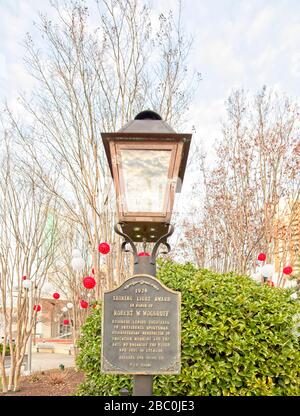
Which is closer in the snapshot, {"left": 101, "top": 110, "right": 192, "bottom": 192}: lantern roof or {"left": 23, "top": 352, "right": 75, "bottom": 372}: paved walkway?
{"left": 101, "top": 110, "right": 192, "bottom": 192}: lantern roof

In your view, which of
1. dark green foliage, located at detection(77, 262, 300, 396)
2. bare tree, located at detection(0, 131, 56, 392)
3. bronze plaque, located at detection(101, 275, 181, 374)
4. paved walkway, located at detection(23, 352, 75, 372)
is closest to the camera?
bronze plaque, located at detection(101, 275, 181, 374)

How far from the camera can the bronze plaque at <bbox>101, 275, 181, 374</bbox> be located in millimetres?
2525

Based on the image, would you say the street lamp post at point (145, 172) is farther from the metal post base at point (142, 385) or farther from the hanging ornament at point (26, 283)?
the hanging ornament at point (26, 283)

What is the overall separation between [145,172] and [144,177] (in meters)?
0.03

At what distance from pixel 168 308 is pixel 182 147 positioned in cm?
107

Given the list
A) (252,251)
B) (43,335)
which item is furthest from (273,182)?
(43,335)

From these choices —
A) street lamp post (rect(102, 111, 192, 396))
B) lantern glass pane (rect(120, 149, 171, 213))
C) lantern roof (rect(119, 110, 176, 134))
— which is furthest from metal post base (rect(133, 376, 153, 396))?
lantern roof (rect(119, 110, 176, 134))

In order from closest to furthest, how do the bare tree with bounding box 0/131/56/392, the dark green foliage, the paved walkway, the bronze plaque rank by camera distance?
the bronze plaque, the dark green foliage, the bare tree with bounding box 0/131/56/392, the paved walkway

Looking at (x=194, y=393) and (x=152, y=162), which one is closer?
(x=152, y=162)

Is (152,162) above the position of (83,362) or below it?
above

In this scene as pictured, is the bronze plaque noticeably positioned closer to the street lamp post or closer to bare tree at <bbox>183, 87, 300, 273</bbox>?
the street lamp post

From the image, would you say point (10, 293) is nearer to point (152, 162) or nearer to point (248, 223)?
point (248, 223)

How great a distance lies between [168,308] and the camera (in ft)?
8.59

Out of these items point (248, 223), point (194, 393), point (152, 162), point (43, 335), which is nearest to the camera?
point (152, 162)
